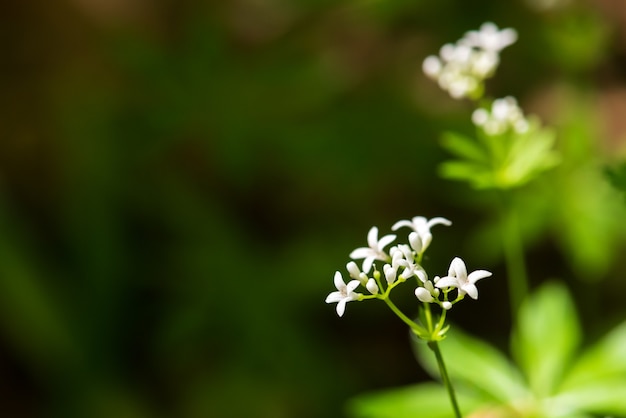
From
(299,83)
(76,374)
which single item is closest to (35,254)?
(76,374)

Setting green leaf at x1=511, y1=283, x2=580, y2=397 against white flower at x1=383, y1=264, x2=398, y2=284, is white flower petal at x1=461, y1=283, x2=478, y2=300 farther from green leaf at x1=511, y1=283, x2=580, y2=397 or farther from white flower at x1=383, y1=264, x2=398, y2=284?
green leaf at x1=511, y1=283, x2=580, y2=397

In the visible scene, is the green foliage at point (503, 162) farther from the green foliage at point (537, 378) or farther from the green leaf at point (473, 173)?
the green foliage at point (537, 378)

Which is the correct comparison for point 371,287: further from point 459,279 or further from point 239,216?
point 239,216

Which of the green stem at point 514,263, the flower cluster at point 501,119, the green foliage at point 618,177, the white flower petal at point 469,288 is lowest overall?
the white flower petal at point 469,288

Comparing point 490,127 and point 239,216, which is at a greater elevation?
point 239,216

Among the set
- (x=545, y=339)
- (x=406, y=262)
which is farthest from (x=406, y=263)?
(x=545, y=339)

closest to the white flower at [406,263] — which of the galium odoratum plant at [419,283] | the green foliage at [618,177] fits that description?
the galium odoratum plant at [419,283]

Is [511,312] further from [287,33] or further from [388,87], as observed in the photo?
[287,33]
